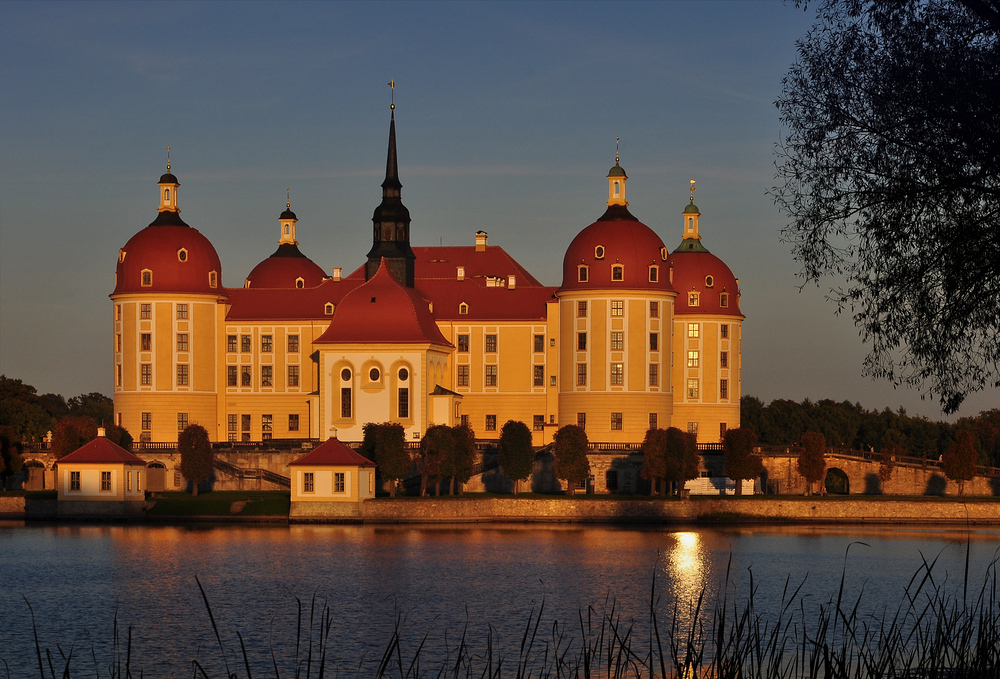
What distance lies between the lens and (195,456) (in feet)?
220

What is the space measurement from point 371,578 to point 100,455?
25.9 m

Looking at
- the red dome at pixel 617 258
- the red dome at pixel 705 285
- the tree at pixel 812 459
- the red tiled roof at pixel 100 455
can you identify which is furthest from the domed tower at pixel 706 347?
the red tiled roof at pixel 100 455

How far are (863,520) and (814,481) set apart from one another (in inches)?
270

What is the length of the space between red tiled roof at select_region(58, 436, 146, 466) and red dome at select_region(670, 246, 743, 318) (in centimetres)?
3350

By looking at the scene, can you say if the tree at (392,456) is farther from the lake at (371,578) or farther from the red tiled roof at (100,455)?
the red tiled roof at (100,455)

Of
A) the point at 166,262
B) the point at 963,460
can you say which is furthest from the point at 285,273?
the point at 963,460

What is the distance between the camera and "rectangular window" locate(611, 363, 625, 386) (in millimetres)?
74938

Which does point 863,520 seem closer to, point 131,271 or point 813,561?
point 813,561

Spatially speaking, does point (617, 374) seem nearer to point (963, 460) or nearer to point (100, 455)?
point (963, 460)

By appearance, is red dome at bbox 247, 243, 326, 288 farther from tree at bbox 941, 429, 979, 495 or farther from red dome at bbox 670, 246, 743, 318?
tree at bbox 941, 429, 979, 495

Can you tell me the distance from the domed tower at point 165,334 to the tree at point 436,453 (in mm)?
18316

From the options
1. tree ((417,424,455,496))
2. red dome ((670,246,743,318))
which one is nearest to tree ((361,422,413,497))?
tree ((417,424,455,496))

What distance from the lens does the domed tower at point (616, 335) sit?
74688 millimetres

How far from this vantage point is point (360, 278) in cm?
8400
